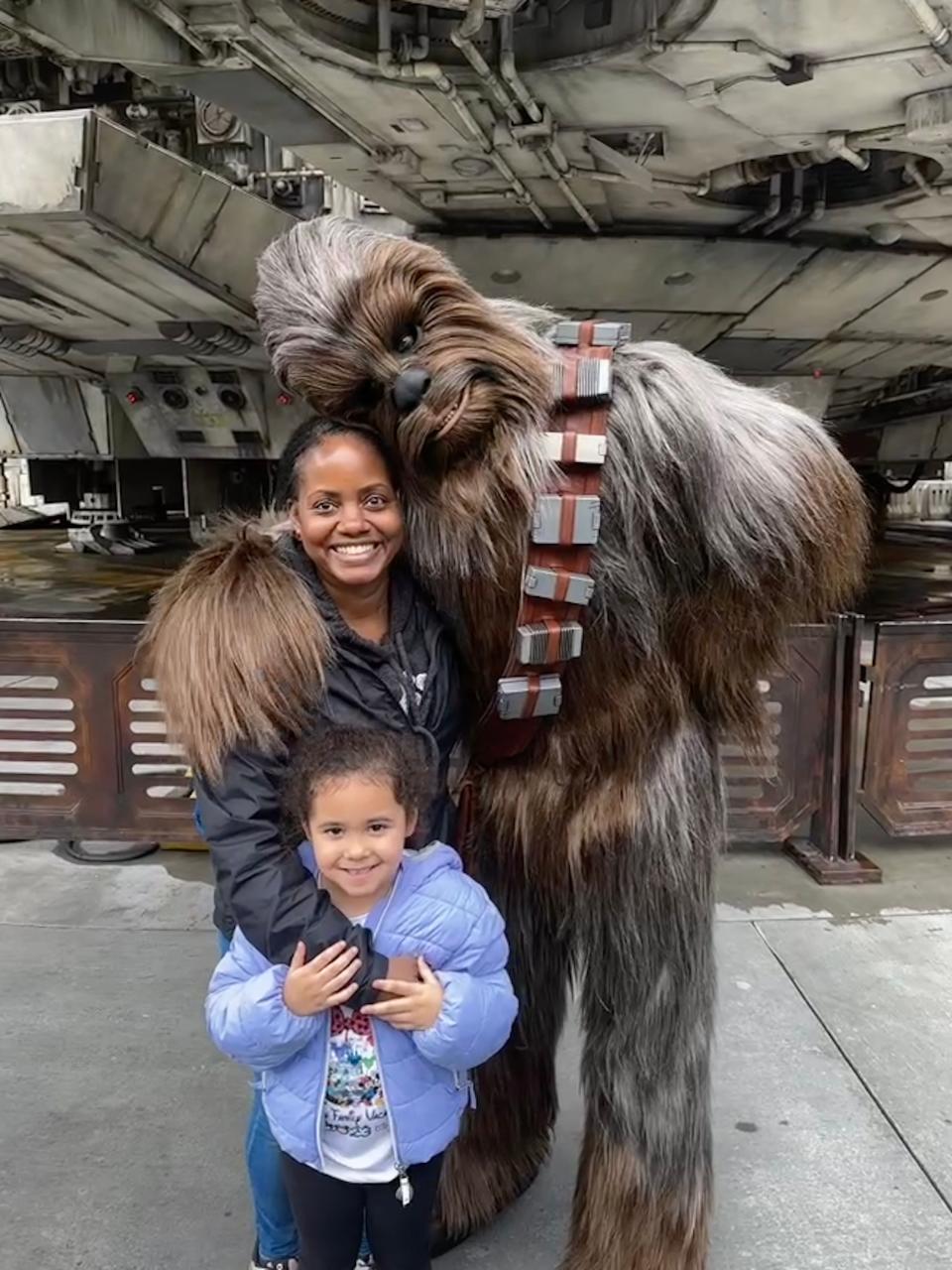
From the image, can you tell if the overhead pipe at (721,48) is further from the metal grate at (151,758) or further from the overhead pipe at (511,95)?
the metal grate at (151,758)

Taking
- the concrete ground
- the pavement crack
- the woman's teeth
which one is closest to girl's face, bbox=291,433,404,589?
the woman's teeth

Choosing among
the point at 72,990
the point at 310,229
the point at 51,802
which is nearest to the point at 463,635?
the point at 310,229

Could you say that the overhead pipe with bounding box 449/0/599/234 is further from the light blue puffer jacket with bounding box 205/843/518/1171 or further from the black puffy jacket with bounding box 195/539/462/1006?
the light blue puffer jacket with bounding box 205/843/518/1171

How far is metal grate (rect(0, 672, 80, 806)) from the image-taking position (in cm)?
387

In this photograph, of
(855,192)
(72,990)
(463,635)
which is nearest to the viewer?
(463,635)

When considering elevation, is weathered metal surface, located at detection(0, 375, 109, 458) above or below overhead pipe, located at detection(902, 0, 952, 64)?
below

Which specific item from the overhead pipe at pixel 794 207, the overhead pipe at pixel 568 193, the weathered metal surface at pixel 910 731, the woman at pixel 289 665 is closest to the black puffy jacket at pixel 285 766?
the woman at pixel 289 665

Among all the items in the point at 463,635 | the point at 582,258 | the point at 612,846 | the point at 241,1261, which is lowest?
the point at 241,1261

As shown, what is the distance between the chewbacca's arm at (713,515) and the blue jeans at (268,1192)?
888mm

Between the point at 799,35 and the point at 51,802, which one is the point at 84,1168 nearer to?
the point at 51,802

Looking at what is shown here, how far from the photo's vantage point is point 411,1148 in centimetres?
146

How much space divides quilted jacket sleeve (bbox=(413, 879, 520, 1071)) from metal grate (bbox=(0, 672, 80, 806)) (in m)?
2.85

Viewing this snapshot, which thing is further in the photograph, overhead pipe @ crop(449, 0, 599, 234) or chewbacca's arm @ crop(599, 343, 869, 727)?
overhead pipe @ crop(449, 0, 599, 234)

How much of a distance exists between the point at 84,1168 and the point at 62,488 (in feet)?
37.4
